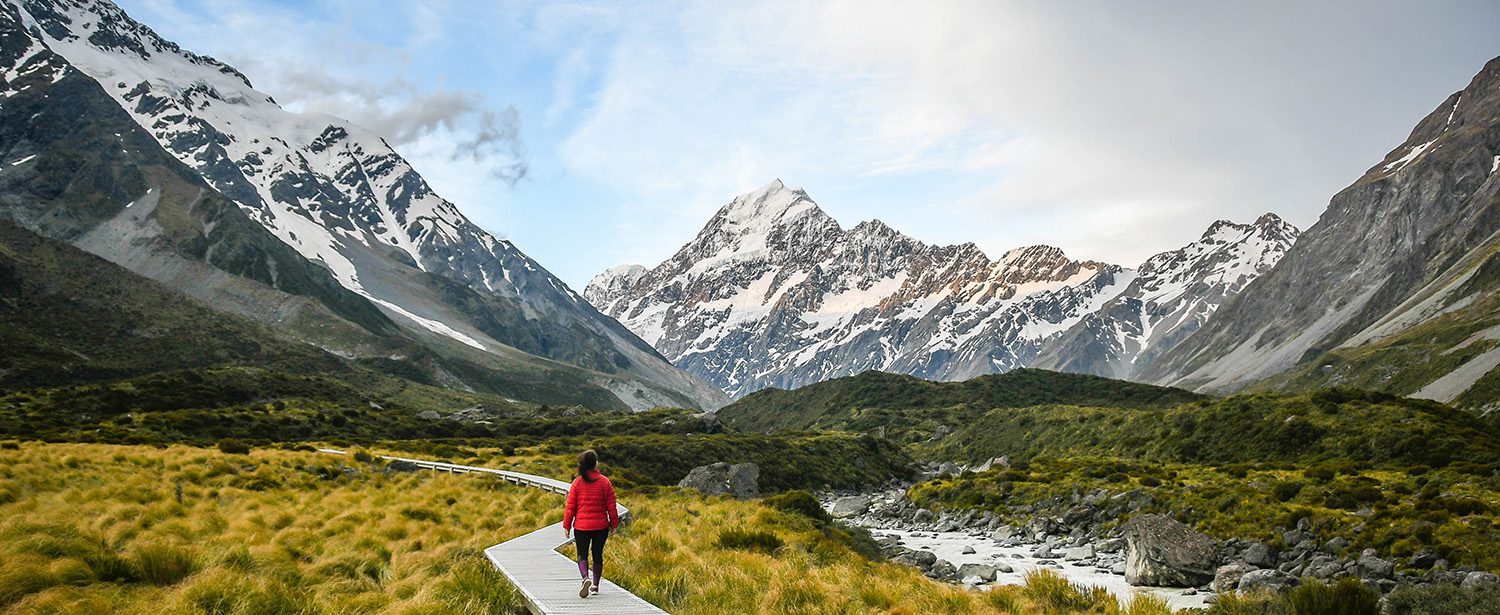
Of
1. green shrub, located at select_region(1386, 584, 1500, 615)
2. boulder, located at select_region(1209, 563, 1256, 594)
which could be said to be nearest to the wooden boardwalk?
green shrub, located at select_region(1386, 584, 1500, 615)

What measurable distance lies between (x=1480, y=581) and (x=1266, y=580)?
496 cm

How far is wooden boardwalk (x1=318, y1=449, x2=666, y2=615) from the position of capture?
424 inches

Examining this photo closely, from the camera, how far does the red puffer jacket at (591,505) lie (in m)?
12.4

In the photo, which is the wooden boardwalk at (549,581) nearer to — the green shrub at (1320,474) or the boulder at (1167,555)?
the boulder at (1167,555)

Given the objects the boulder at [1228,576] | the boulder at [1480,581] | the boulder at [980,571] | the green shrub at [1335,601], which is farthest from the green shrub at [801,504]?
the green shrub at [1335,601]

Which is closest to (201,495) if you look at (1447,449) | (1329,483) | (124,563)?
(124,563)

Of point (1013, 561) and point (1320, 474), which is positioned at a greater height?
point (1320, 474)

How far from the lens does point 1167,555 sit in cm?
2820

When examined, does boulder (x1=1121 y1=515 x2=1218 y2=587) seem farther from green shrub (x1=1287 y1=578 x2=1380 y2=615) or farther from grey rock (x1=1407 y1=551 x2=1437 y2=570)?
green shrub (x1=1287 y1=578 x2=1380 y2=615)

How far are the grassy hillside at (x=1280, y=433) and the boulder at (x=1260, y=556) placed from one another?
22.4 metres

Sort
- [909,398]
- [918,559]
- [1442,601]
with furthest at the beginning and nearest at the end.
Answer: [909,398] < [918,559] < [1442,601]

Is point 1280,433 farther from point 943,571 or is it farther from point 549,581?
point 549,581

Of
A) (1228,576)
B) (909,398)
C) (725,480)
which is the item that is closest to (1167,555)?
(1228,576)

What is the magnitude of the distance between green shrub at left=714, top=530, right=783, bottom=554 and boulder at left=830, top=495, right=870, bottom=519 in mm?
36192
